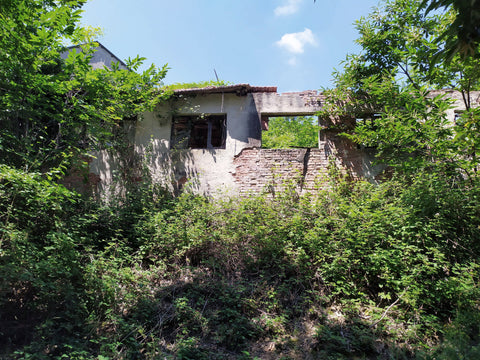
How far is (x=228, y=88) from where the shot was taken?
912 cm

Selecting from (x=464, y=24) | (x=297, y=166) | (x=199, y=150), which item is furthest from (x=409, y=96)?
(x=199, y=150)

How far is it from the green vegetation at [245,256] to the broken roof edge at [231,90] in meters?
2.35

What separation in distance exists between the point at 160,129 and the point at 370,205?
6.69 metres

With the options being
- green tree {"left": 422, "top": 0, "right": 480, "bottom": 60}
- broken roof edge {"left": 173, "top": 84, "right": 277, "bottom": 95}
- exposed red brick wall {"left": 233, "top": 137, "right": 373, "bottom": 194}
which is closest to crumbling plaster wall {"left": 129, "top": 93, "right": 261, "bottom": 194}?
broken roof edge {"left": 173, "top": 84, "right": 277, "bottom": 95}

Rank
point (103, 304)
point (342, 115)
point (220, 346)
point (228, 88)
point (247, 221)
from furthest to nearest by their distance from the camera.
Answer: point (228, 88), point (342, 115), point (247, 221), point (103, 304), point (220, 346)

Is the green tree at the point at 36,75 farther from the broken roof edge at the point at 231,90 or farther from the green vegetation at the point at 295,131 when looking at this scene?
the green vegetation at the point at 295,131

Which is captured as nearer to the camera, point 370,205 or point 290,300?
point 290,300

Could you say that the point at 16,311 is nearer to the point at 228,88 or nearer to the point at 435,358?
the point at 435,358

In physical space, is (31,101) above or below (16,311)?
above

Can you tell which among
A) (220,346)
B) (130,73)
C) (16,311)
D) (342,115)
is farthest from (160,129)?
(220,346)

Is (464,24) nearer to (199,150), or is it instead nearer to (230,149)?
(230,149)

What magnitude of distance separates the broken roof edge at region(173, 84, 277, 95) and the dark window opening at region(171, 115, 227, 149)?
2.57ft

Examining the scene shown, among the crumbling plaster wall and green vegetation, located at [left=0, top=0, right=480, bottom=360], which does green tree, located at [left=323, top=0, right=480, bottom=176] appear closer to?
green vegetation, located at [left=0, top=0, right=480, bottom=360]

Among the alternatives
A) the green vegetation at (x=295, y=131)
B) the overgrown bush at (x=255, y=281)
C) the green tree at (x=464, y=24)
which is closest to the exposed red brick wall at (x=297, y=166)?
the overgrown bush at (x=255, y=281)
